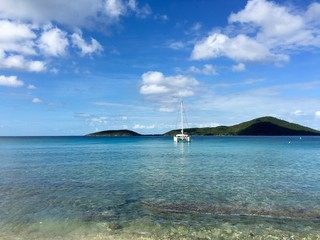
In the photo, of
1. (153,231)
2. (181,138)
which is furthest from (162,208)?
(181,138)

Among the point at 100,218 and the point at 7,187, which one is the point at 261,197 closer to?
the point at 100,218

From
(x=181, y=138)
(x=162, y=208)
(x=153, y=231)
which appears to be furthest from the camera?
(x=181, y=138)

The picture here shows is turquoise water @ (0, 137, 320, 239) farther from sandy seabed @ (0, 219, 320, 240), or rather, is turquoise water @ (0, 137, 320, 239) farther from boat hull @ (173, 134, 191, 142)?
boat hull @ (173, 134, 191, 142)

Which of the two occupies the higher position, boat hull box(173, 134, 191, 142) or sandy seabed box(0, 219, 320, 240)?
boat hull box(173, 134, 191, 142)

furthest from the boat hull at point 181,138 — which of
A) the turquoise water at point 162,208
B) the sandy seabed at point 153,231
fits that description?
the sandy seabed at point 153,231

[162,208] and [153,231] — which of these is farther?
[162,208]

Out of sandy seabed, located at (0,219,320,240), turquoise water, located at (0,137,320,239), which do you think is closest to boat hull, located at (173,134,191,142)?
turquoise water, located at (0,137,320,239)

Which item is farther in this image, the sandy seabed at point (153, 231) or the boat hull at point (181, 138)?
the boat hull at point (181, 138)

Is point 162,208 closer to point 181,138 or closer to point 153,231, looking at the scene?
point 153,231

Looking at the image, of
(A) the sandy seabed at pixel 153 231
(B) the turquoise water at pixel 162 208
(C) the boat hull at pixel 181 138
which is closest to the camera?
(A) the sandy seabed at pixel 153 231

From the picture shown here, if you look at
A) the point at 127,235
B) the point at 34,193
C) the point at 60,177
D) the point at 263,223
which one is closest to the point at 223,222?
the point at 263,223

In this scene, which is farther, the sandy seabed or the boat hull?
the boat hull

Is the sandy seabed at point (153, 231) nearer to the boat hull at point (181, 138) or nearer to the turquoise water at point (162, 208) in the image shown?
the turquoise water at point (162, 208)

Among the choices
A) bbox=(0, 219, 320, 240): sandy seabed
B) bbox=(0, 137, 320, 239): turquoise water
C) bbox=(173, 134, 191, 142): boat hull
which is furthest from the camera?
bbox=(173, 134, 191, 142): boat hull
